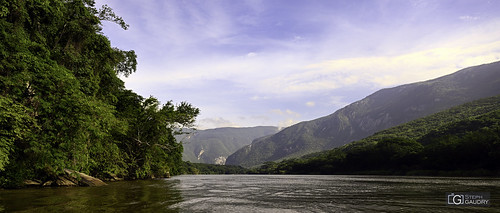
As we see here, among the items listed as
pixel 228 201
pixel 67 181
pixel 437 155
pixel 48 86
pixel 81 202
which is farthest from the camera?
pixel 437 155

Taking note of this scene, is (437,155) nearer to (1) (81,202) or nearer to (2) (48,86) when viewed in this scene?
(1) (81,202)

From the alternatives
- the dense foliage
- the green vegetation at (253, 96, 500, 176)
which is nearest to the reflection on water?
the dense foliage

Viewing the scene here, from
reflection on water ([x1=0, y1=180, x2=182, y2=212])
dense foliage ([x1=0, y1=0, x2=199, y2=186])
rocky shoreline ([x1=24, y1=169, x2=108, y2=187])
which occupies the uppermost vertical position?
dense foliage ([x1=0, y1=0, x2=199, y2=186])

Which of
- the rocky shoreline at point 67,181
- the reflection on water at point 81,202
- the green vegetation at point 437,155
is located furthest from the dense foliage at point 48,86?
the green vegetation at point 437,155

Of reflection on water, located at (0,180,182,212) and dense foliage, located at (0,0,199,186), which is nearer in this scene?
reflection on water, located at (0,180,182,212)

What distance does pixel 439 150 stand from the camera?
7650 centimetres

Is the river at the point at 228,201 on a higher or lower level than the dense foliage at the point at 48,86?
lower

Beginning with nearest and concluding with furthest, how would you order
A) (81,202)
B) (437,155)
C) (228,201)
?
(81,202), (228,201), (437,155)

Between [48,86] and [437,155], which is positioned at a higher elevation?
[48,86]

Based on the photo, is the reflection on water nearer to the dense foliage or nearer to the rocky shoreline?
the dense foliage

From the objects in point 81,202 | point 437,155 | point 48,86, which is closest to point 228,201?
point 81,202

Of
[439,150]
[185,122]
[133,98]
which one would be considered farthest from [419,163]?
[133,98]

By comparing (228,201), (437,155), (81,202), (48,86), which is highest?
(48,86)

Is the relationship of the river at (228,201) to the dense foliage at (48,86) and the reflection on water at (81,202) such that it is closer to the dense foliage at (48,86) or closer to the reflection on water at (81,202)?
the reflection on water at (81,202)
